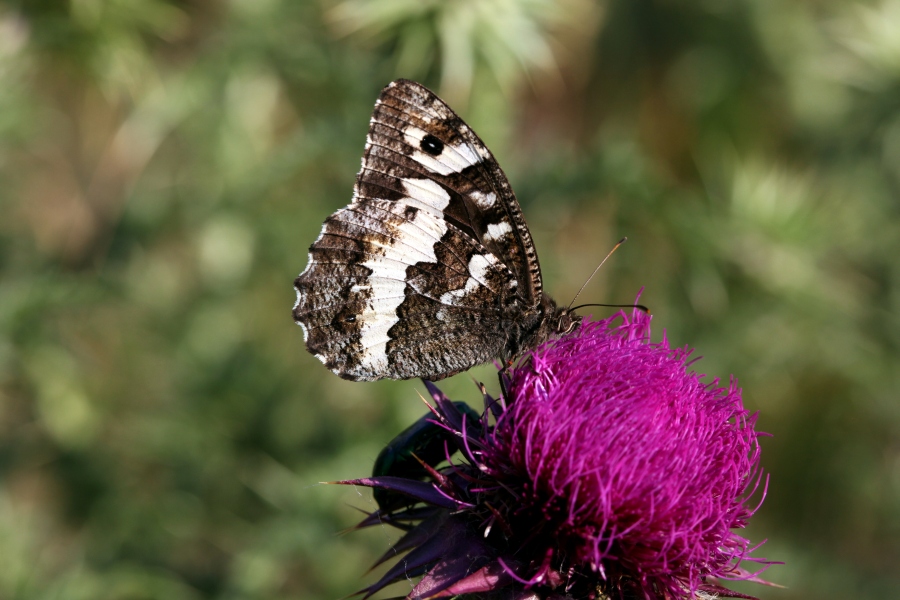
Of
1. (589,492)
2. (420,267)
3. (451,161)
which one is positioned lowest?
(589,492)

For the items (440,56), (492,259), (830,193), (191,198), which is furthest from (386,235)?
(830,193)

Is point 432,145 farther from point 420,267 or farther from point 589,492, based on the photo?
point 589,492

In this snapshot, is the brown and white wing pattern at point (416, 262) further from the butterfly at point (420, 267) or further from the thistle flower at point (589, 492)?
the thistle flower at point (589, 492)

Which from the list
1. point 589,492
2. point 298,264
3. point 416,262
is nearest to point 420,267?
point 416,262

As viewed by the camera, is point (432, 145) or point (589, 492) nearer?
point (589, 492)

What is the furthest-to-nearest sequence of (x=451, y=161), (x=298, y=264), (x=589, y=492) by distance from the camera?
(x=298, y=264), (x=451, y=161), (x=589, y=492)

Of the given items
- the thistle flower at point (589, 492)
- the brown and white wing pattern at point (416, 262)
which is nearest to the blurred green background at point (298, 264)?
the brown and white wing pattern at point (416, 262)

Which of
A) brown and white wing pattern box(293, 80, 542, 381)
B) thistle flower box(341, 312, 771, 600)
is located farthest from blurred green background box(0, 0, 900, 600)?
thistle flower box(341, 312, 771, 600)

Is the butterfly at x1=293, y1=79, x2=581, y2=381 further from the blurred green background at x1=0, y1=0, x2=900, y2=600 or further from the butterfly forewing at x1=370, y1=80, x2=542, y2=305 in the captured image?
the blurred green background at x1=0, y1=0, x2=900, y2=600
